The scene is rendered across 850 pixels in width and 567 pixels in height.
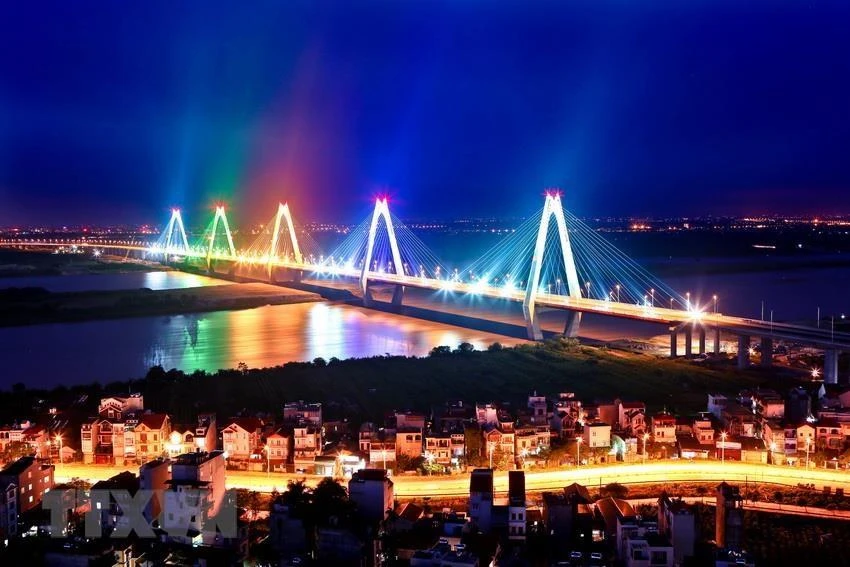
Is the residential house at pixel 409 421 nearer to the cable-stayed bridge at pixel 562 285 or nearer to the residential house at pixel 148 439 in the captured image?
the residential house at pixel 148 439

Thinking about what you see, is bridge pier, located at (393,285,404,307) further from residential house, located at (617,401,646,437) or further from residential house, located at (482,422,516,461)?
residential house, located at (482,422,516,461)

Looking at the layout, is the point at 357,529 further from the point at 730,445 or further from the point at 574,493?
the point at 730,445

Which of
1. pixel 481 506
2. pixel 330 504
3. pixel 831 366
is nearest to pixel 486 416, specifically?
pixel 481 506

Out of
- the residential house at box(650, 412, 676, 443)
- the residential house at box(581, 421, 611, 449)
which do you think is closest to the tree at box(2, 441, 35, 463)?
the residential house at box(581, 421, 611, 449)

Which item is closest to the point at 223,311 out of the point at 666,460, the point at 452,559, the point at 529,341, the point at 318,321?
the point at 318,321

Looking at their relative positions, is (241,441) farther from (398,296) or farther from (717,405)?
(398,296)
